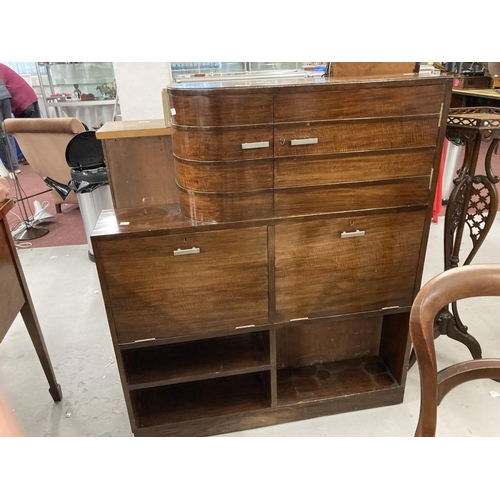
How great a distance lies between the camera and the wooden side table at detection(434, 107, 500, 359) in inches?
64.7

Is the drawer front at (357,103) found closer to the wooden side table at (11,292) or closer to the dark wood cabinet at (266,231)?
the dark wood cabinet at (266,231)

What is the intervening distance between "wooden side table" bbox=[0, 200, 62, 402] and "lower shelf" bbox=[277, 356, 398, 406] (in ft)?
3.57

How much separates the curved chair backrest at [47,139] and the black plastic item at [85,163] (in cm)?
29

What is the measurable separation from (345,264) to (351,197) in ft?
0.85

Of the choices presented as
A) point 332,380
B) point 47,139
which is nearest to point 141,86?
point 47,139

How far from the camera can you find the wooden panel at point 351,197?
4.66 ft

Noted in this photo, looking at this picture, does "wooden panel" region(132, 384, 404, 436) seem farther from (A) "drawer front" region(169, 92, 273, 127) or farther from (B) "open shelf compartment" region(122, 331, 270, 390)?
(A) "drawer front" region(169, 92, 273, 127)

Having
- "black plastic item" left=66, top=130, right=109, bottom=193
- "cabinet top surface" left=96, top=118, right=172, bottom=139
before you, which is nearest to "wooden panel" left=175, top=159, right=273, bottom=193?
"cabinet top surface" left=96, top=118, right=172, bottom=139

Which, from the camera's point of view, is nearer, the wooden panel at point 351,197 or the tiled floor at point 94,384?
the wooden panel at point 351,197

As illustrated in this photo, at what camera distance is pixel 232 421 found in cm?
175

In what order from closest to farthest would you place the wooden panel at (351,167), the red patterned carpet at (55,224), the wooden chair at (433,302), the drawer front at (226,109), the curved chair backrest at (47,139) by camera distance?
the wooden chair at (433,302) → the drawer front at (226,109) → the wooden panel at (351,167) → the curved chair backrest at (47,139) → the red patterned carpet at (55,224)

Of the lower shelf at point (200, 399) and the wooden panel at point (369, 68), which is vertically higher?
the wooden panel at point (369, 68)

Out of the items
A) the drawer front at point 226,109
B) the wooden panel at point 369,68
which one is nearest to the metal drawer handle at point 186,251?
the drawer front at point 226,109
